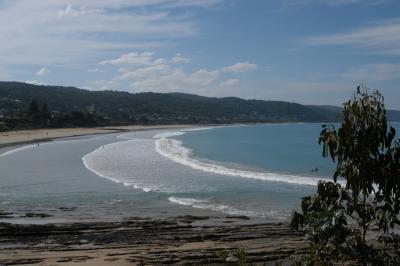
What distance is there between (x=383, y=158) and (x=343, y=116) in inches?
24.9

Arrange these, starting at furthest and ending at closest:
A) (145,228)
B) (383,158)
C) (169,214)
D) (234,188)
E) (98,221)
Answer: (234,188) < (169,214) < (98,221) < (145,228) < (383,158)

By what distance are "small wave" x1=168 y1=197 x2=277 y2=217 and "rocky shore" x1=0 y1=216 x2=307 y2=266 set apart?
5.04ft

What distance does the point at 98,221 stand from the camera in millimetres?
19281

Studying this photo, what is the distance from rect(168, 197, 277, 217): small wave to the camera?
21.4 meters

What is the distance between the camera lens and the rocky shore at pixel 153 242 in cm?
1302

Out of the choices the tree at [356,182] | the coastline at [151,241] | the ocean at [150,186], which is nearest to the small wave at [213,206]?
the ocean at [150,186]

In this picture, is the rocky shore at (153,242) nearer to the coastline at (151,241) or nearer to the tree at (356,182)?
the coastline at (151,241)

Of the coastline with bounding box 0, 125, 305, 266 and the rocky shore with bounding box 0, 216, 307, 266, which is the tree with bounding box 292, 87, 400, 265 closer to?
the rocky shore with bounding box 0, 216, 307, 266

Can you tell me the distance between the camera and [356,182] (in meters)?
6.00

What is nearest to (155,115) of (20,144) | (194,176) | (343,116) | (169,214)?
(20,144)

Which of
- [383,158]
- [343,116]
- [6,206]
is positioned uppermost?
[343,116]

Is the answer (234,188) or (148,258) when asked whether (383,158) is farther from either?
(234,188)

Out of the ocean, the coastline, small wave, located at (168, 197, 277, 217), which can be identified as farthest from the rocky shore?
the ocean

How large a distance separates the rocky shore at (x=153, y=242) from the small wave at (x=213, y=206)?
154 cm
